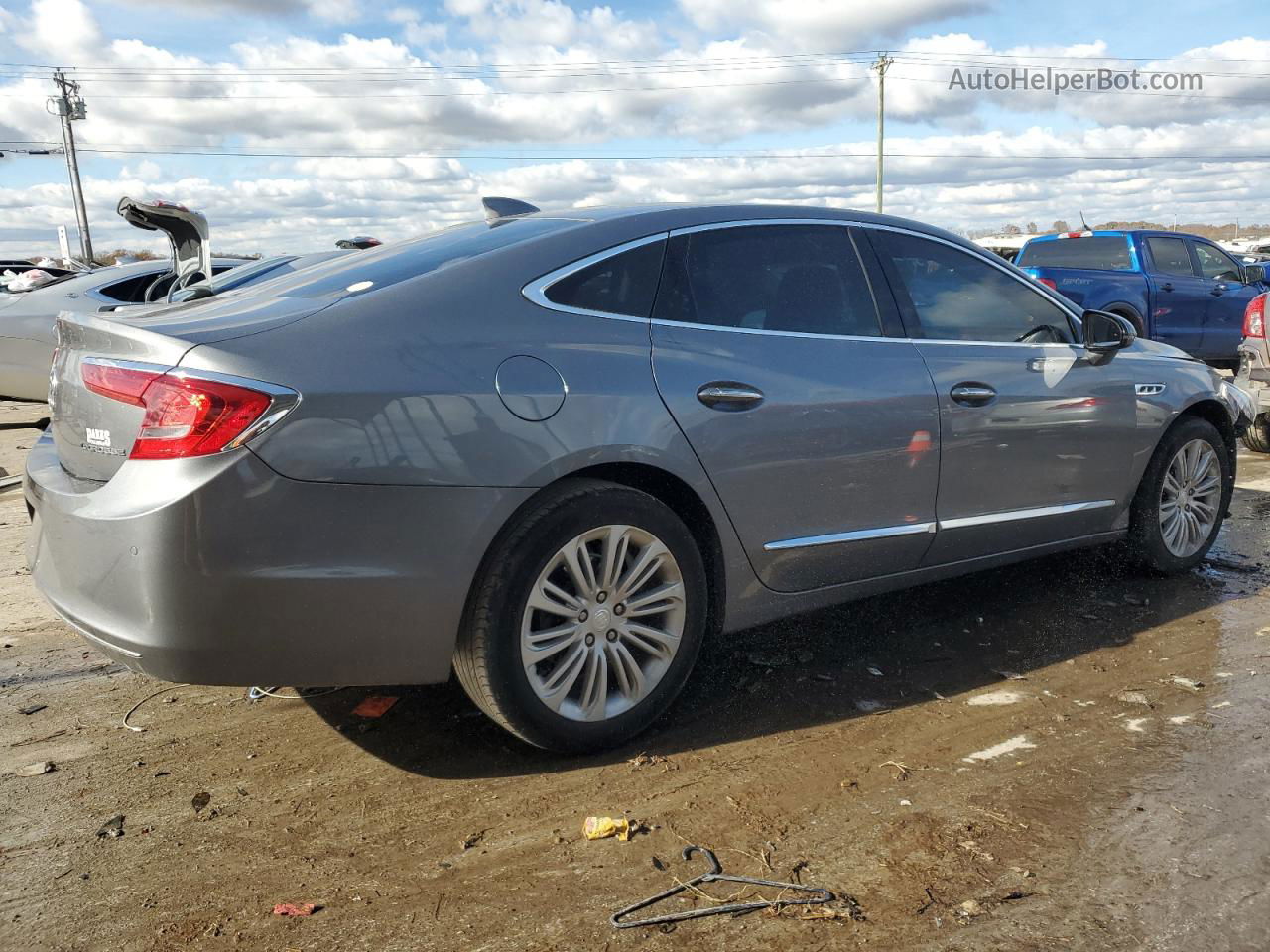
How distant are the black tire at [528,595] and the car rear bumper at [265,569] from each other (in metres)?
0.07

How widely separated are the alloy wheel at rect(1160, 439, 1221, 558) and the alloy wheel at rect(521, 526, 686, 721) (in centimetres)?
290

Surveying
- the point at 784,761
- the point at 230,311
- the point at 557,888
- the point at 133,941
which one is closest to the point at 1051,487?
the point at 784,761

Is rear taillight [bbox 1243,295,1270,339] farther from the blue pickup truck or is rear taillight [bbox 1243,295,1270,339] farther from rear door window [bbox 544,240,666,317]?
rear door window [bbox 544,240,666,317]

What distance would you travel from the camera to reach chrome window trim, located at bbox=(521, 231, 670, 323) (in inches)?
130

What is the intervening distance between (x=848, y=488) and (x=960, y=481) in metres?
0.62

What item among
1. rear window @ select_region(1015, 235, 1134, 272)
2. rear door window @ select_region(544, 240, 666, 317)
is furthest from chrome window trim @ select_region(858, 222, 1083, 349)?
rear window @ select_region(1015, 235, 1134, 272)

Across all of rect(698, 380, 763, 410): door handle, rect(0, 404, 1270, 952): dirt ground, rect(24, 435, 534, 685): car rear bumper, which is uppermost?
rect(698, 380, 763, 410): door handle

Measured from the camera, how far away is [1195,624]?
15.4 feet

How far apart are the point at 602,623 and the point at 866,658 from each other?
4.63 feet

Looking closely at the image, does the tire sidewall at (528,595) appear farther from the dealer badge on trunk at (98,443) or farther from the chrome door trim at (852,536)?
the dealer badge on trunk at (98,443)

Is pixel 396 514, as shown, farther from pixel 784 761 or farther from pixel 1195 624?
pixel 1195 624

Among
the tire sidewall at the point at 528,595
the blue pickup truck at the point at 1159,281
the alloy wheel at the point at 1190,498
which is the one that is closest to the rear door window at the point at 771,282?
the tire sidewall at the point at 528,595

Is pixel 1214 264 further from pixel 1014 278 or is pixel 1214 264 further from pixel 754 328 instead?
pixel 754 328

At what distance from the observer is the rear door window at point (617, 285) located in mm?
3381
